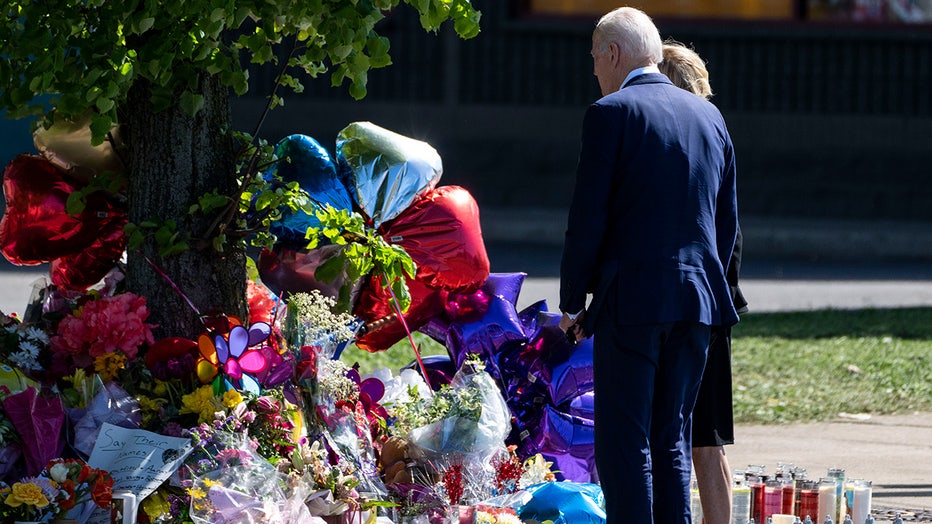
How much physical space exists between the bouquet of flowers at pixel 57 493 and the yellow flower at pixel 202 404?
327 mm

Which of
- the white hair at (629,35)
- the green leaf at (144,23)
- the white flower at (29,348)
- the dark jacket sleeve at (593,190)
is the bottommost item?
the white flower at (29,348)

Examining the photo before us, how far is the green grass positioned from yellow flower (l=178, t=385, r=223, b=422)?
237cm

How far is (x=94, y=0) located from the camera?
383 cm

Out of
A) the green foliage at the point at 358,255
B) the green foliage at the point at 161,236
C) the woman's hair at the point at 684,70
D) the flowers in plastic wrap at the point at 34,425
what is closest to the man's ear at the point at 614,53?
the woman's hair at the point at 684,70

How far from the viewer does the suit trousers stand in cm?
395

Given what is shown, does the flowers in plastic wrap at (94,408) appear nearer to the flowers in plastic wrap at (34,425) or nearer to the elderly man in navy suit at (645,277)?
the flowers in plastic wrap at (34,425)

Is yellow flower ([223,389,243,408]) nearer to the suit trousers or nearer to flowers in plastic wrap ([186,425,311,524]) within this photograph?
flowers in plastic wrap ([186,425,311,524])

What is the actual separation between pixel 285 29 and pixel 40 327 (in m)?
1.32

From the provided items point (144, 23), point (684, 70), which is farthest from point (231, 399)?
point (684, 70)

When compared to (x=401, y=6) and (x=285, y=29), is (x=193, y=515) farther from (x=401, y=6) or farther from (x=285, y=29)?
(x=401, y=6)

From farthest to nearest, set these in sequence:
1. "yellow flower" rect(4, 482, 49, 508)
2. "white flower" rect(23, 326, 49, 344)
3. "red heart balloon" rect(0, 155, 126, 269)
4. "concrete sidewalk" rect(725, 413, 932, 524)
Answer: "concrete sidewalk" rect(725, 413, 932, 524) → "red heart balloon" rect(0, 155, 126, 269) → "white flower" rect(23, 326, 49, 344) → "yellow flower" rect(4, 482, 49, 508)

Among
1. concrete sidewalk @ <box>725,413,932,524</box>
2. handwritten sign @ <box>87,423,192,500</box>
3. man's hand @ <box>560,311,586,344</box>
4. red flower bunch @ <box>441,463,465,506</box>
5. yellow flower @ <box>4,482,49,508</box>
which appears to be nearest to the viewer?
yellow flower @ <box>4,482,49,508</box>

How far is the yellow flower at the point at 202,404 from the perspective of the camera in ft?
13.6

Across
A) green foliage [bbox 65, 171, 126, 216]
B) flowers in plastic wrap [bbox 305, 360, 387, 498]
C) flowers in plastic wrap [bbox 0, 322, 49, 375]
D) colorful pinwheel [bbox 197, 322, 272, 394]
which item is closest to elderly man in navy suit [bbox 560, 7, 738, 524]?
flowers in plastic wrap [bbox 305, 360, 387, 498]
